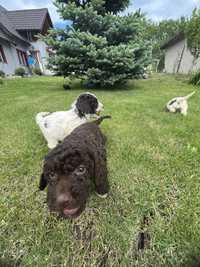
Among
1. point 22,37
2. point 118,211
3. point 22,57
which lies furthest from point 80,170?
point 22,37

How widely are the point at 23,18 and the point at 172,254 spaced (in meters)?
21.9

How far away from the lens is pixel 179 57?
564 inches

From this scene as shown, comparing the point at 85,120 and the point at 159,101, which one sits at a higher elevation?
the point at 85,120

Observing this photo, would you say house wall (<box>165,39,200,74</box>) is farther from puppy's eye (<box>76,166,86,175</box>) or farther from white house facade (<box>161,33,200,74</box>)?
puppy's eye (<box>76,166,86,175</box>)

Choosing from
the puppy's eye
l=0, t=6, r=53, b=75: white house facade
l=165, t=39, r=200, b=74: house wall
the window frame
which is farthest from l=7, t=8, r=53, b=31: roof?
the puppy's eye

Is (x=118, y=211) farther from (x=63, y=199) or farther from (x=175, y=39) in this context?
(x=175, y=39)

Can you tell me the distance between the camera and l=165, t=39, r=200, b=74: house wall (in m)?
12.6

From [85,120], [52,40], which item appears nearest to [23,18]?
[52,40]

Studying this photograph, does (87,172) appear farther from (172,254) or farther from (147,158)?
(147,158)

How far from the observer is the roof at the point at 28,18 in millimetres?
16094

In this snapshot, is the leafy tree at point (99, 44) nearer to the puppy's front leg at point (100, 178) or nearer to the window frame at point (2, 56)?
the puppy's front leg at point (100, 178)

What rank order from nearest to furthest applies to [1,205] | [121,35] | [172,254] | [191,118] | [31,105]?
[172,254] < [1,205] < [191,118] < [31,105] < [121,35]

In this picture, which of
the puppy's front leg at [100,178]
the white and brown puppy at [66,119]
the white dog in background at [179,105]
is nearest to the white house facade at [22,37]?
the white dog in background at [179,105]

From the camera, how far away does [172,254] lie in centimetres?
117
